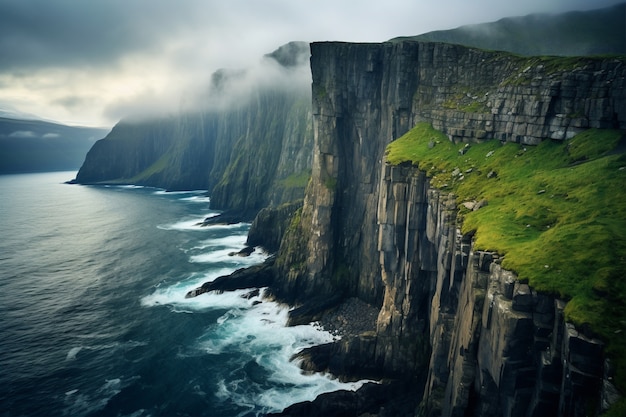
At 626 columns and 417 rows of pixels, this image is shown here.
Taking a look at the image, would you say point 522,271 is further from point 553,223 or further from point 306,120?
point 306,120

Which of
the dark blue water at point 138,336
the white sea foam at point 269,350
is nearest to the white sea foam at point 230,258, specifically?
the dark blue water at point 138,336

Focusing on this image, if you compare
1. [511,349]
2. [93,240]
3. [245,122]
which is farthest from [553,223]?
[245,122]

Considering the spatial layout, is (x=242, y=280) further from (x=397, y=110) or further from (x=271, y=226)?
(x=397, y=110)

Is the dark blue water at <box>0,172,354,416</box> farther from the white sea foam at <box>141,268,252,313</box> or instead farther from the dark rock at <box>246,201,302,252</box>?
the dark rock at <box>246,201,302,252</box>

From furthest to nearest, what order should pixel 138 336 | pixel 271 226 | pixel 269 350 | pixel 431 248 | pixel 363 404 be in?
pixel 271 226, pixel 138 336, pixel 269 350, pixel 363 404, pixel 431 248

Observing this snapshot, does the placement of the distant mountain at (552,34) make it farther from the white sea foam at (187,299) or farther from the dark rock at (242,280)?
the white sea foam at (187,299)

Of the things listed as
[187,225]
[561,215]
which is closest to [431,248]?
[561,215]

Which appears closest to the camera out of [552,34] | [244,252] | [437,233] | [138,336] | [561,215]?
[561,215]
